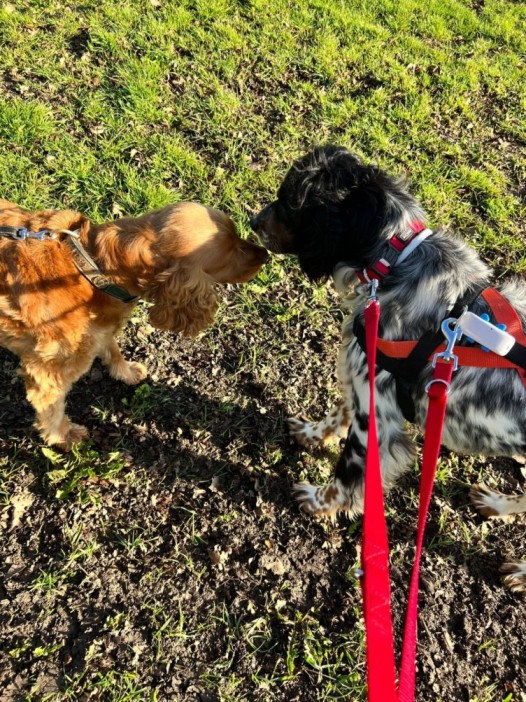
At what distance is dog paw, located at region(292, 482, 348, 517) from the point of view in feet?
11.2

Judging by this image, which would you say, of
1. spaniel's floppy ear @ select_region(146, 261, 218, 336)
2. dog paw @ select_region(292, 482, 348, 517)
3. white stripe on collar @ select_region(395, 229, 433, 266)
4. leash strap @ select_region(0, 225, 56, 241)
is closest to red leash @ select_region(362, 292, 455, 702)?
white stripe on collar @ select_region(395, 229, 433, 266)

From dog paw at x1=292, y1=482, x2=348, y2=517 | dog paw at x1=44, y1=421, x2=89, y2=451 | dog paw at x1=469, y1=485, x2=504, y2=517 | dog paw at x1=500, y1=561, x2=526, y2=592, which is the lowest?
dog paw at x1=44, y1=421, x2=89, y2=451

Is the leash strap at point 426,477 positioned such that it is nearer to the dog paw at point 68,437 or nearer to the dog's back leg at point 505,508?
the dog's back leg at point 505,508

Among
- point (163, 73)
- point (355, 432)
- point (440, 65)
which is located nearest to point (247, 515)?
point (355, 432)

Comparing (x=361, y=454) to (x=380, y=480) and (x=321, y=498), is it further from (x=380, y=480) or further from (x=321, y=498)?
(x=380, y=480)

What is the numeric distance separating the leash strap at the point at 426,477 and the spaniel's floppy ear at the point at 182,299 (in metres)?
1.50

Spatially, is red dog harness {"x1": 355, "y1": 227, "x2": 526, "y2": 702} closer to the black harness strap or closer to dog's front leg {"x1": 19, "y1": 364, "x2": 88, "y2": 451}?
the black harness strap

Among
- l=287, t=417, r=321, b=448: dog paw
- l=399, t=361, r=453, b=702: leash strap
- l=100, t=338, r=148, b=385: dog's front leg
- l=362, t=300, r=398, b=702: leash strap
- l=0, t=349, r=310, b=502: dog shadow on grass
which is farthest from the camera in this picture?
l=287, t=417, r=321, b=448: dog paw

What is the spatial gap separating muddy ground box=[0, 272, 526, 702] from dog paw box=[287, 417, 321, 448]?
3.1 inches

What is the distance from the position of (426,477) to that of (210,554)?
1890 mm

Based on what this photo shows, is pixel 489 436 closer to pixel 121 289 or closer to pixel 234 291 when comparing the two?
pixel 121 289

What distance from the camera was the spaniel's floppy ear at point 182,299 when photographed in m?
2.99

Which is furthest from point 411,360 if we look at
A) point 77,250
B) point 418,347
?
point 77,250

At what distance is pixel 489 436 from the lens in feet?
8.93
